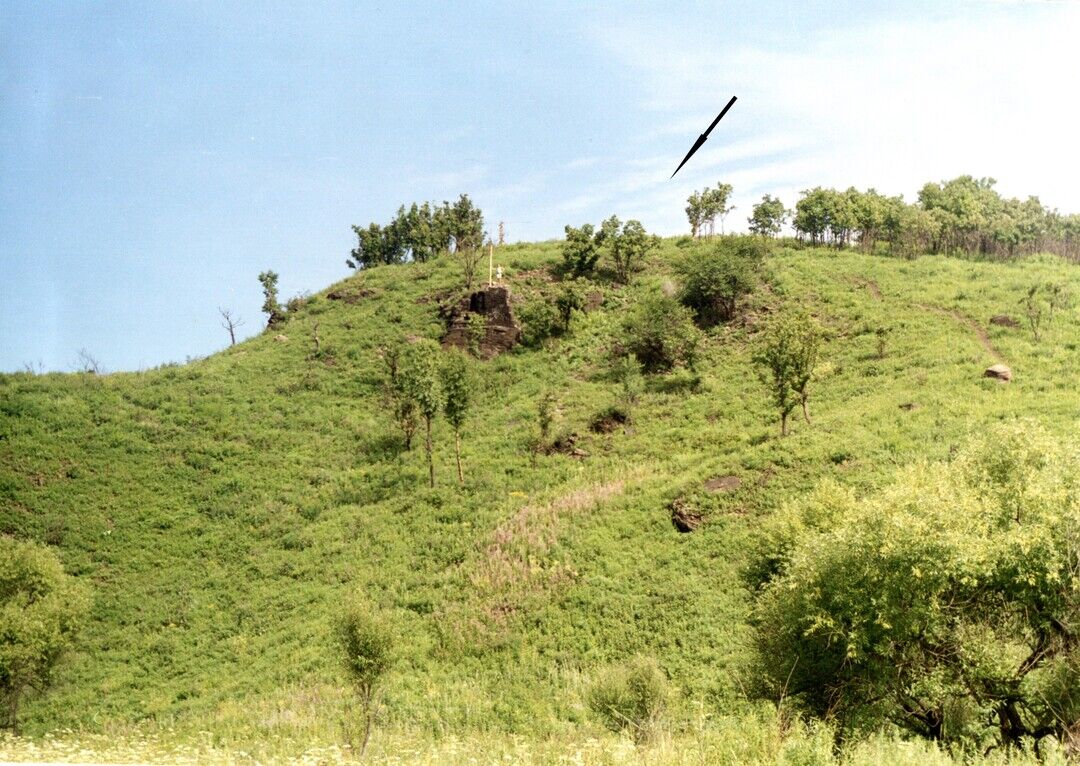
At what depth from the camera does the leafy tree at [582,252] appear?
7594 centimetres

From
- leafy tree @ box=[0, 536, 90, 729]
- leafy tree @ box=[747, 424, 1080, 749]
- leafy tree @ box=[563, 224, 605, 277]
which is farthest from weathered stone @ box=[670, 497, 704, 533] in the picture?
leafy tree @ box=[563, 224, 605, 277]

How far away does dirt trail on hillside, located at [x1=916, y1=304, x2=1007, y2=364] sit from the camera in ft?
149

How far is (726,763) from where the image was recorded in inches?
325

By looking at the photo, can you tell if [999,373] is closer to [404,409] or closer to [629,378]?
[629,378]

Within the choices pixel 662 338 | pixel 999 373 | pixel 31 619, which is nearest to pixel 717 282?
pixel 662 338

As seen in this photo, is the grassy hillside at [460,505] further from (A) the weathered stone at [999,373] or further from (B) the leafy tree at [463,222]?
(B) the leafy tree at [463,222]

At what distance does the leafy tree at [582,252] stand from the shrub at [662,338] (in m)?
16.8

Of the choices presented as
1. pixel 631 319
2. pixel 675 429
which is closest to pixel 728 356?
pixel 631 319

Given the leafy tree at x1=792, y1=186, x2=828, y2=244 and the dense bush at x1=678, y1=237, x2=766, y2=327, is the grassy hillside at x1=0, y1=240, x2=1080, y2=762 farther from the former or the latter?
the leafy tree at x1=792, y1=186, x2=828, y2=244

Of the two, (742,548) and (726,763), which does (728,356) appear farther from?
(726,763)

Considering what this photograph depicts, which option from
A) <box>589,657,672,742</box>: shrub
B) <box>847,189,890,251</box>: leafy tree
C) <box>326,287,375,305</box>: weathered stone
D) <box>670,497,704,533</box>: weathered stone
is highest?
<box>847,189,890,251</box>: leafy tree

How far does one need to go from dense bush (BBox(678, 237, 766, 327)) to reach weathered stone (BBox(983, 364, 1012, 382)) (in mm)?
25340

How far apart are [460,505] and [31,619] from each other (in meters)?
21.5

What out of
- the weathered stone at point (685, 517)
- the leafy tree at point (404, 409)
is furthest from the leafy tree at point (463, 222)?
the weathered stone at point (685, 517)
